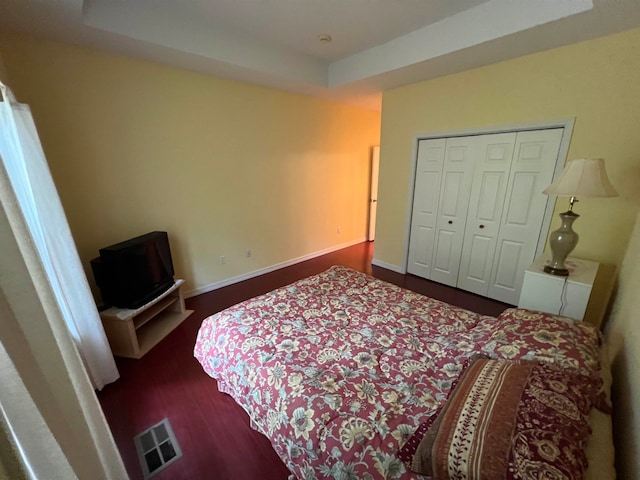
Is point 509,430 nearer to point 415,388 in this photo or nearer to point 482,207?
point 415,388

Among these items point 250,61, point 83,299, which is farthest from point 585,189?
point 83,299

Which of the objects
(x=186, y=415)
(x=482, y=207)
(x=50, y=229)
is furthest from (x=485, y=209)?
(x=50, y=229)

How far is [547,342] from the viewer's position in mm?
1211

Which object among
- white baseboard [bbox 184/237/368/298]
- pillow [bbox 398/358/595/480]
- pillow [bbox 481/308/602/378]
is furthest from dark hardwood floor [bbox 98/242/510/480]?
pillow [bbox 481/308/602/378]

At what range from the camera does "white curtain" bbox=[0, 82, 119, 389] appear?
1.38m

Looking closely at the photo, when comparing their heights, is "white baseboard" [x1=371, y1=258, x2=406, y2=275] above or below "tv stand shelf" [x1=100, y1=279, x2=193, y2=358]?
below

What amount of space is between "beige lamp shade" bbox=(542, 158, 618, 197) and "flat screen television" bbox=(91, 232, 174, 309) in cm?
328

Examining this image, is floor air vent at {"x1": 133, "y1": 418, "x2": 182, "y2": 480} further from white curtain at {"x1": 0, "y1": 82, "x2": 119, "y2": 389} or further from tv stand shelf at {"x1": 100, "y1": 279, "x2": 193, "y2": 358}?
tv stand shelf at {"x1": 100, "y1": 279, "x2": 193, "y2": 358}

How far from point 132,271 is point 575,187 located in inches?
133

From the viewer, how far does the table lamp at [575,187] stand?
1.75m

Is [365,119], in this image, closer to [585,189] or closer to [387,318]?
[585,189]

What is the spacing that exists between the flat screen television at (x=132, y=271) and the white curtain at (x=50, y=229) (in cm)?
34

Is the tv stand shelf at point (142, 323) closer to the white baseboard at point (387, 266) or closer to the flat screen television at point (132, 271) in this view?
the flat screen television at point (132, 271)

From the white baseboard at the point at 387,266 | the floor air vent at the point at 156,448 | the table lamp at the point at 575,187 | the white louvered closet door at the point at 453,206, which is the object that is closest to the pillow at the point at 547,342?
the table lamp at the point at 575,187
